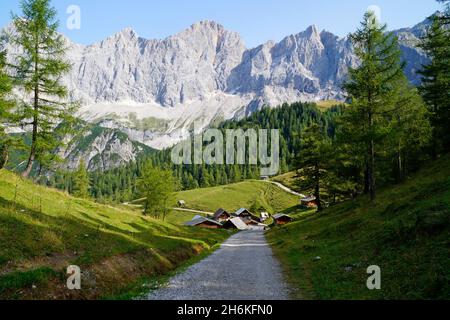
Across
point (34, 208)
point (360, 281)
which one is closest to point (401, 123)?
point (360, 281)

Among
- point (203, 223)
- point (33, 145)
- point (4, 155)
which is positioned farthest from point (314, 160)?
point (203, 223)

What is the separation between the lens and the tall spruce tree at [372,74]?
110 ft

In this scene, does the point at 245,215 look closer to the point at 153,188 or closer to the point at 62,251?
the point at 153,188

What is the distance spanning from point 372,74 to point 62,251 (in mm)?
30875

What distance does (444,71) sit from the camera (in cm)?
4384

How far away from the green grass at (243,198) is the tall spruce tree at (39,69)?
4758 inches

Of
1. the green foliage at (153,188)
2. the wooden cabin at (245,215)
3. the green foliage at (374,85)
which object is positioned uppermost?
the green foliage at (374,85)

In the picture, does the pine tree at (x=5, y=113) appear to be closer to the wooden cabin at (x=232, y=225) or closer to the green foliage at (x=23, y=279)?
the green foliage at (x=23, y=279)

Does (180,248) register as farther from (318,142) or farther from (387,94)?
(318,142)

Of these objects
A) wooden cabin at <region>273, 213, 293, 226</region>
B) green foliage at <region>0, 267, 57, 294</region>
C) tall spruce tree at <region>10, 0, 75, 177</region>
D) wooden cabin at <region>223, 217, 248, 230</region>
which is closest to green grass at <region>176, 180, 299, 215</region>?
wooden cabin at <region>223, 217, 248, 230</region>

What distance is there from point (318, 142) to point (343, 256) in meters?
40.3

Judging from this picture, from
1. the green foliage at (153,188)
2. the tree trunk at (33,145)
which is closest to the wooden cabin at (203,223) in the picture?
the green foliage at (153,188)

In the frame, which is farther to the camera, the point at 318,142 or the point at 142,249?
the point at 318,142

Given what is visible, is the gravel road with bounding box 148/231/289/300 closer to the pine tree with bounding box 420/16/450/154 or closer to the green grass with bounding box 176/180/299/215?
the pine tree with bounding box 420/16/450/154
